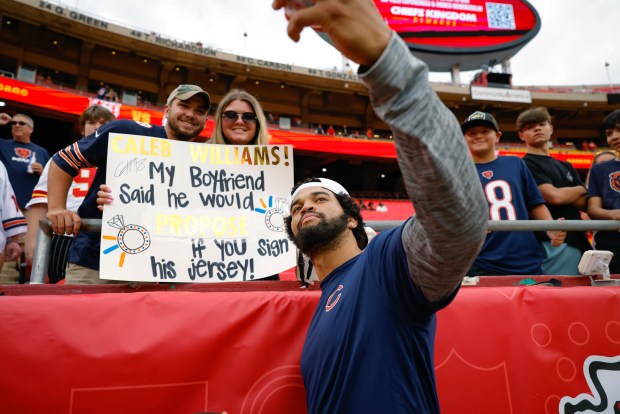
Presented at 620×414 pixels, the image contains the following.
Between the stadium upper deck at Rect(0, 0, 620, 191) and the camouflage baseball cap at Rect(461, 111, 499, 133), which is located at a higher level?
the stadium upper deck at Rect(0, 0, 620, 191)

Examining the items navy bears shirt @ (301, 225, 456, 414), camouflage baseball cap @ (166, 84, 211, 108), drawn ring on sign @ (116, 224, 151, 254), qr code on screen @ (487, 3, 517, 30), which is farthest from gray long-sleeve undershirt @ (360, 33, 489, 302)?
qr code on screen @ (487, 3, 517, 30)

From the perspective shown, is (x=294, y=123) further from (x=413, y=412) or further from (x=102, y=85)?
(x=413, y=412)

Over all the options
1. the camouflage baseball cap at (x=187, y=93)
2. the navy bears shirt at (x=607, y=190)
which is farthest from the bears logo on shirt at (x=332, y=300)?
the navy bears shirt at (x=607, y=190)

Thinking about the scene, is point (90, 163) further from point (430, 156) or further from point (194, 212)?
point (430, 156)

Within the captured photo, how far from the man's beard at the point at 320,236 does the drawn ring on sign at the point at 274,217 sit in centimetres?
40

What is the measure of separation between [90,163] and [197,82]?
21.7 meters

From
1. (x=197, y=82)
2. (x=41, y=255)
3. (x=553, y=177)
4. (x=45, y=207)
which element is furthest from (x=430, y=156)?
(x=197, y=82)

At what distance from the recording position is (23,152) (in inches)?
153

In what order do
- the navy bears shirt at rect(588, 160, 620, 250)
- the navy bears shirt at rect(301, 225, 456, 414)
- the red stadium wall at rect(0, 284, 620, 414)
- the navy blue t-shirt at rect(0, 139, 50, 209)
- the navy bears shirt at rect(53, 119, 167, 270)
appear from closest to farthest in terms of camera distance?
the navy bears shirt at rect(301, 225, 456, 414)
the red stadium wall at rect(0, 284, 620, 414)
the navy bears shirt at rect(53, 119, 167, 270)
the navy bears shirt at rect(588, 160, 620, 250)
the navy blue t-shirt at rect(0, 139, 50, 209)

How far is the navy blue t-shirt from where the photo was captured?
150 inches

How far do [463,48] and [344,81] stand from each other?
326 inches

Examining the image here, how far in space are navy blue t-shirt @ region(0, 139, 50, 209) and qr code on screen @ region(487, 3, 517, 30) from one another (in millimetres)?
27806

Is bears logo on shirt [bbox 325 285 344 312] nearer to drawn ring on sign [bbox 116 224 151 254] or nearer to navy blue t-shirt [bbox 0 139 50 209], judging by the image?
drawn ring on sign [bbox 116 224 151 254]

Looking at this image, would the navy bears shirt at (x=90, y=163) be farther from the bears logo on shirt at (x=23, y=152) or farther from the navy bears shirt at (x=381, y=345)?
the bears logo on shirt at (x=23, y=152)
